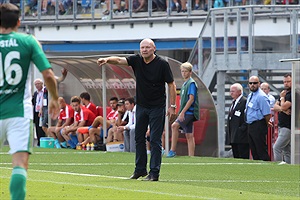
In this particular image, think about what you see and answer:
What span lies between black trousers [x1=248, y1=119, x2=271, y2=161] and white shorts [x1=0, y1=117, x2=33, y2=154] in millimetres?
11921

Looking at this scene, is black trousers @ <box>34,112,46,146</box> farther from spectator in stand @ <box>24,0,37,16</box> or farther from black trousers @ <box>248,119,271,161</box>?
spectator in stand @ <box>24,0,37,16</box>

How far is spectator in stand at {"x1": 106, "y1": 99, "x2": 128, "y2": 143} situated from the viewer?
23.0 metres

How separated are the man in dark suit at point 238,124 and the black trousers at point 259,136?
0.69m

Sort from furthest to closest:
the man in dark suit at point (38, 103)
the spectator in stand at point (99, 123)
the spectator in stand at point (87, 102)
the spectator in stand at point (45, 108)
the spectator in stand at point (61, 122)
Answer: the man in dark suit at point (38, 103) < the spectator in stand at point (45, 108) < the spectator in stand at point (61, 122) < the spectator in stand at point (87, 102) < the spectator in stand at point (99, 123)

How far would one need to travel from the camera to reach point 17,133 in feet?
28.7

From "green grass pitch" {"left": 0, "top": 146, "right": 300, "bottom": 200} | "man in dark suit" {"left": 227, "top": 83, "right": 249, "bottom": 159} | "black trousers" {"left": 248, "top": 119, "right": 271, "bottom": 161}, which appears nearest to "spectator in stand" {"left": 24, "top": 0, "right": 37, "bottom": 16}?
"green grass pitch" {"left": 0, "top": 146, "right": 300, "bottom": 200}

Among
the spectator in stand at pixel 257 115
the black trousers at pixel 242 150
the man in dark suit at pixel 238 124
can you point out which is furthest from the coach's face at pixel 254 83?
the black trousers at pixel 242 150

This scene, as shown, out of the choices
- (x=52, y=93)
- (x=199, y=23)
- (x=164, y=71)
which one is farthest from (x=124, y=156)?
(x=199, y=23)

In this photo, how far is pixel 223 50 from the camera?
2792 cm

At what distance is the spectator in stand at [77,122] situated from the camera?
80.9ft

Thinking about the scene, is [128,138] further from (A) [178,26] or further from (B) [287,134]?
(A) [178,26]

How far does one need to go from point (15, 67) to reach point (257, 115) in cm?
1196

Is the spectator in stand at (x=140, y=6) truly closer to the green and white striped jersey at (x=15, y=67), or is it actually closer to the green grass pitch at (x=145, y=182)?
the green grass pitch at (x=145, y=182)

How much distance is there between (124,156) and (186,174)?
4589 mm
